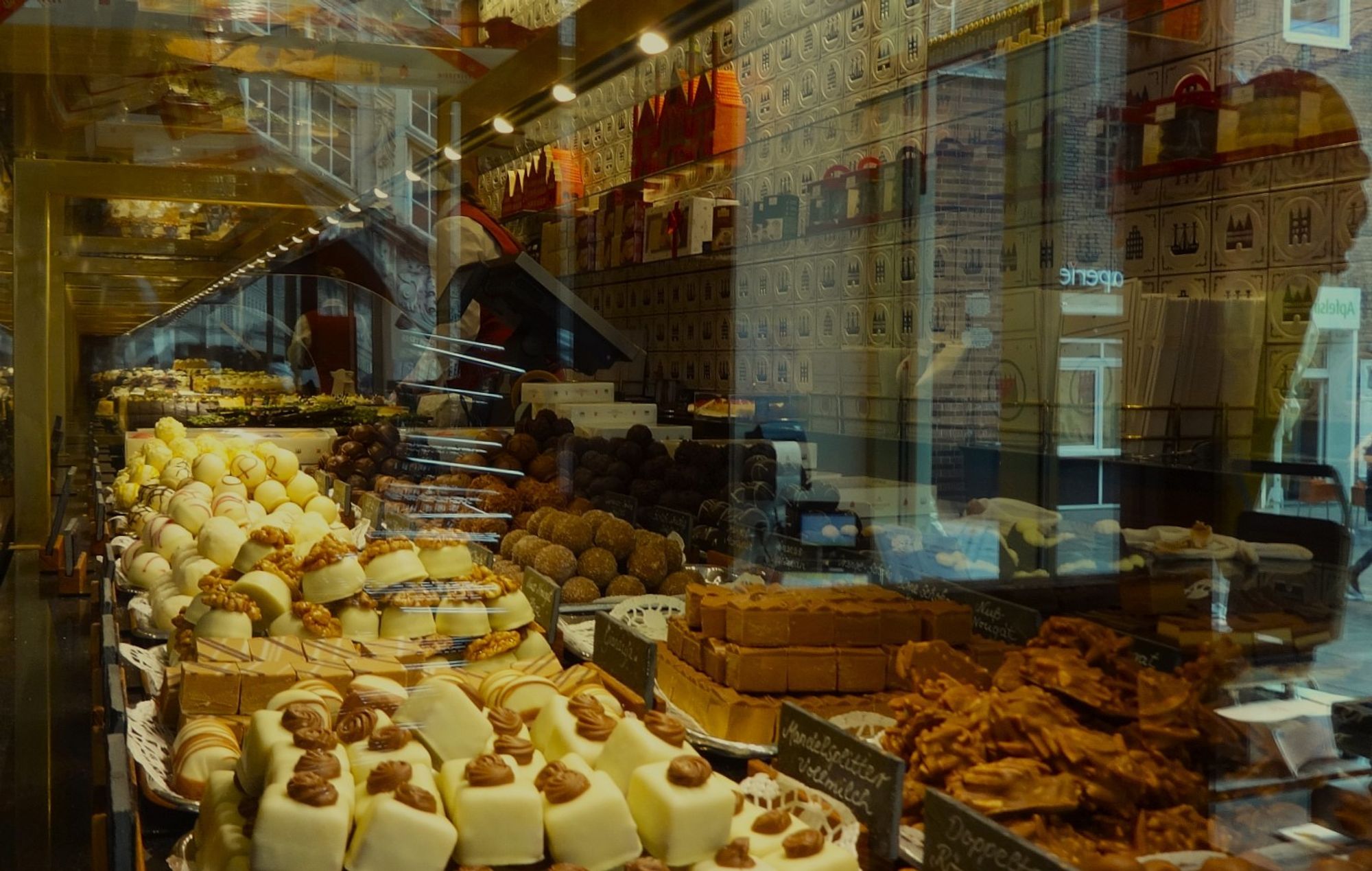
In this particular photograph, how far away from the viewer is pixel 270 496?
243cm

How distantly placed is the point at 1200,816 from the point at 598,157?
9.34 ft

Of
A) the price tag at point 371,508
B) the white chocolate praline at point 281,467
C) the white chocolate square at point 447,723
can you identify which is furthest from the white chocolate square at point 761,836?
the white chocolate praline at point 281,467

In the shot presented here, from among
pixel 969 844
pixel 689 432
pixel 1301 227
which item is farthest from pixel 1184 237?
pixel 969 844

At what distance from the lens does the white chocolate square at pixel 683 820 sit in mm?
984

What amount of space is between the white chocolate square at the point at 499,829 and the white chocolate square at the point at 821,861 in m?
0.19

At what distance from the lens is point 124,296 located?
3811mm

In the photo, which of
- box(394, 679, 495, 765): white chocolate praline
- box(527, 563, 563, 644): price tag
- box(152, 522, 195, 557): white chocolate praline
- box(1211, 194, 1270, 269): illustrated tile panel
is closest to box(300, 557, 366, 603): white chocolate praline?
box(527, 563, 563, 644): price tag

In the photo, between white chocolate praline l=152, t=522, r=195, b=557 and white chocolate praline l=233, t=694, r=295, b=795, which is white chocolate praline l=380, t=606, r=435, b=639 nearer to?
white chocolate praline l=233, t=694, r=295, b=795

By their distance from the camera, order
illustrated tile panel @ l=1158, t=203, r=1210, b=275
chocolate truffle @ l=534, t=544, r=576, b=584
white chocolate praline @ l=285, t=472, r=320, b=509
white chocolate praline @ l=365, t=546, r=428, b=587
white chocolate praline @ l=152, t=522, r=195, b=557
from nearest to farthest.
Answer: white chocolate praline @ l=365, t=546, r=428, b=587 → chocolate truffle @ l=534, t=544, r=576, b=584 → white chocolate praline @ l=152, t=522, r=195, b=557 → white chocolate praline @ l=285, t=472, r=320, b=509 → illustrated tile panel @ l=1158, t=203, r=1210, b=275

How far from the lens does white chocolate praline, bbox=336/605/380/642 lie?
5.29ft

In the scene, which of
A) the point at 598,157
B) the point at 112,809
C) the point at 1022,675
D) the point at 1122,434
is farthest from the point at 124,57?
the point at 1122,434

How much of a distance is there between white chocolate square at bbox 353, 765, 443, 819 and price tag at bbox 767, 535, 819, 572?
107cm

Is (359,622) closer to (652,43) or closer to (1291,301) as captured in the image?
(652,43)

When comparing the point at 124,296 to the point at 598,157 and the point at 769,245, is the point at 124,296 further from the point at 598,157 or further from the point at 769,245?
the point at 769,245
